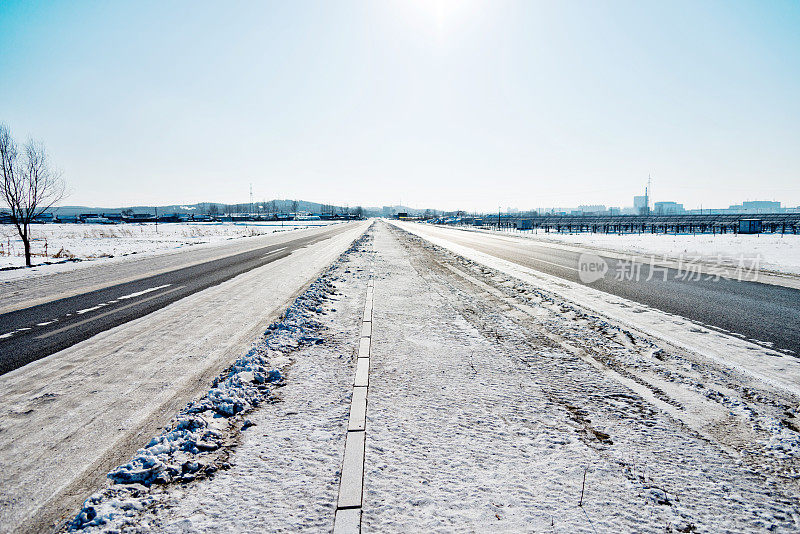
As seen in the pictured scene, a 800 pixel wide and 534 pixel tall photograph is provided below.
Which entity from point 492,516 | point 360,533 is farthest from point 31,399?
point 492,516

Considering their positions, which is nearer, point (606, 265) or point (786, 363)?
point (786, 363)

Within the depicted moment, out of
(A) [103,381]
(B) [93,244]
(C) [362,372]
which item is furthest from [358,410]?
(B) [93,244]

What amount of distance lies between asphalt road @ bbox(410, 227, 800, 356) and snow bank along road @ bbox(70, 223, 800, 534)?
171 cm

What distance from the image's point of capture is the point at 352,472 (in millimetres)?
2686

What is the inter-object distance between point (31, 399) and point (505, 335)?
5.70m

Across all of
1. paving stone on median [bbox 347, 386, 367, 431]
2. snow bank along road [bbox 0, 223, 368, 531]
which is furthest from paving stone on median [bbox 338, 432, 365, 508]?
snow bank along road [bbox 0, 223, 368, 531]

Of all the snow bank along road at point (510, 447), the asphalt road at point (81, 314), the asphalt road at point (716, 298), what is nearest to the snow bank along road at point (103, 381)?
the asphalt road at point (81, 314)

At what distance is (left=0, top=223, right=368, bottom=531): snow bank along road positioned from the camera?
2789 mm

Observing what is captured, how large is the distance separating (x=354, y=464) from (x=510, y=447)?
1.17 meters

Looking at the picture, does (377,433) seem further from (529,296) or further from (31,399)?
(529,296)

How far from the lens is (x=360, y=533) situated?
84.7 inches

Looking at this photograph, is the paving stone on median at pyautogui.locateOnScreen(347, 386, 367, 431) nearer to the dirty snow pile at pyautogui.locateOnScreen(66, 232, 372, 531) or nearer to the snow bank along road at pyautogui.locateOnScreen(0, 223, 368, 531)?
the dirty snow pile at pyautogui.locateOnScreen(66, 232, 372, 531)

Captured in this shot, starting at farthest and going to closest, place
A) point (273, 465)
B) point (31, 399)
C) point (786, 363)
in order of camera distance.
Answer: point (786, 363) → point (31, 399) → point (273, 465)

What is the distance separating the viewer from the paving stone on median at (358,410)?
335cm
